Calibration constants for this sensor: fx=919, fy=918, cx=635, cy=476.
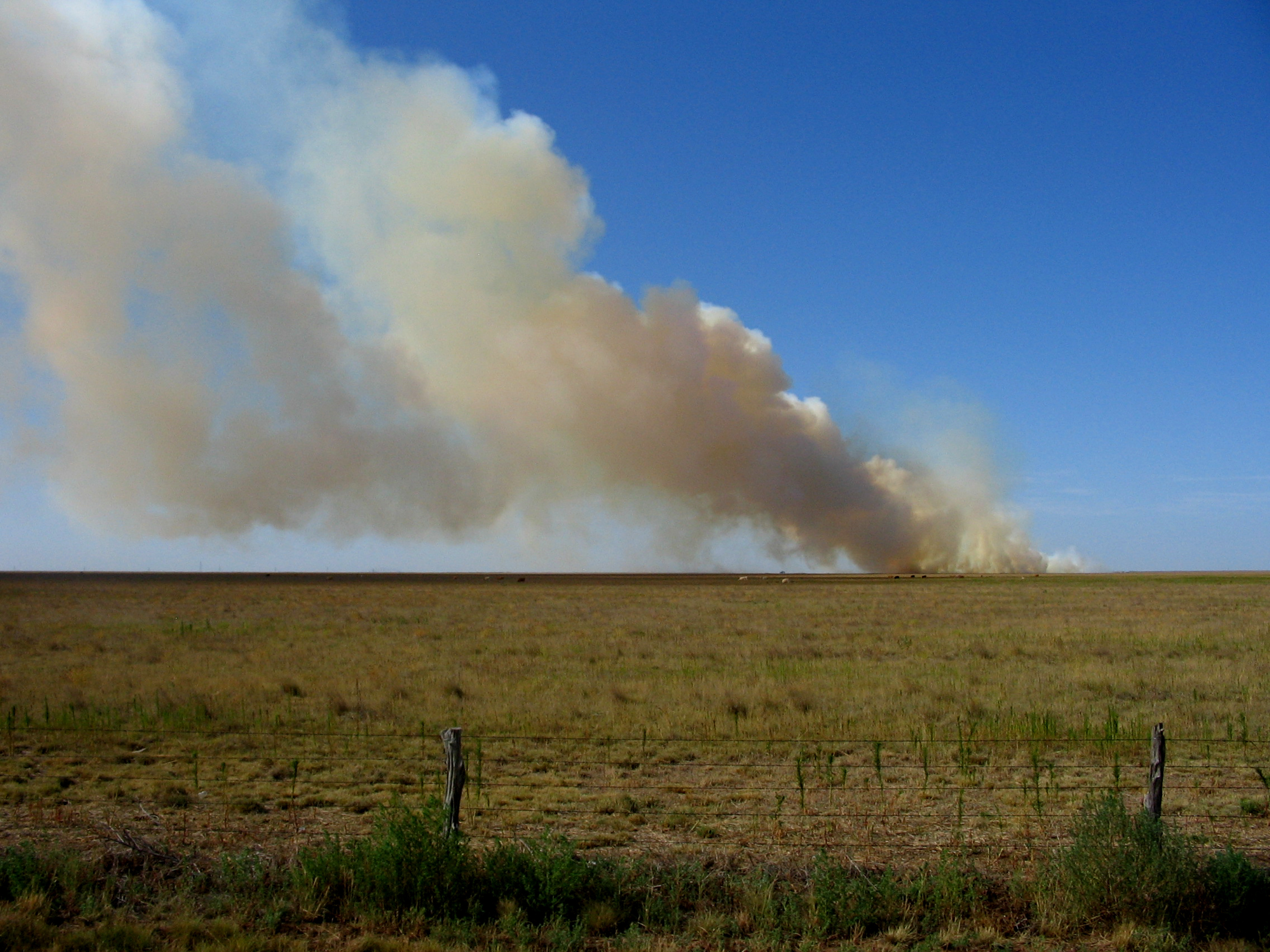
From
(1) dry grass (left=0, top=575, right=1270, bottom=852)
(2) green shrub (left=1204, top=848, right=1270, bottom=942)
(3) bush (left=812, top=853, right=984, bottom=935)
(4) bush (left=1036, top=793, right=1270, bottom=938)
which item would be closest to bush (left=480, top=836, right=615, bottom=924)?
(3) bush (left=812, top=853, right=984, bottom=935)

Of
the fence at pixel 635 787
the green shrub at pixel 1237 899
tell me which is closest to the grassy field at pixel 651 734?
the fence at pixel 635 787

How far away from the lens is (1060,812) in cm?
1028

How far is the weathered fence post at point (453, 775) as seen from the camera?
786 centimetres

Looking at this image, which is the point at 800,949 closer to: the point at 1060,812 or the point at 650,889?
the point at 650,889

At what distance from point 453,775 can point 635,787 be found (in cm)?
417

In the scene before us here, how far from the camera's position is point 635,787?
38.5ft

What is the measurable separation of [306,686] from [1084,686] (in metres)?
16.3

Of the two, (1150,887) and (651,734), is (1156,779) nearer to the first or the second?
(1150,887)

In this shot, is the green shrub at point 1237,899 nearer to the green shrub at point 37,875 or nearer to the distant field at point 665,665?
the distant field at point 665,665

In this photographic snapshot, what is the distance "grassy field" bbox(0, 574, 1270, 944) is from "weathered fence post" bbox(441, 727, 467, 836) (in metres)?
1.29

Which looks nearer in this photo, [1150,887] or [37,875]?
[1150,887]

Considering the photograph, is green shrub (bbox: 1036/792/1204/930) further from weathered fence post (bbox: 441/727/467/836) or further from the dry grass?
weathered fence post (bbox: 441/727/467/836)

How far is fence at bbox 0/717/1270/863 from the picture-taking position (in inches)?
367

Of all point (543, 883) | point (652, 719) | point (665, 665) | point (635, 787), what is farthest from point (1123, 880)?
point (665, 665)
